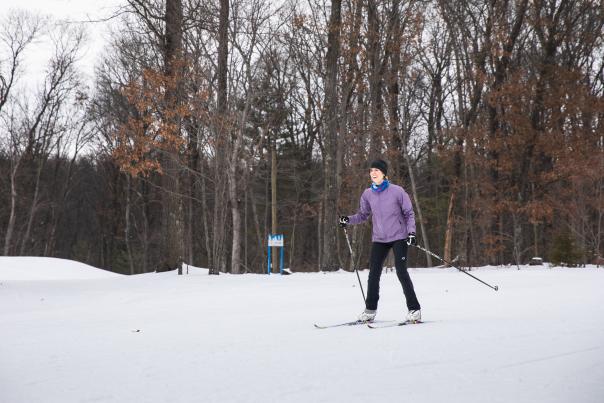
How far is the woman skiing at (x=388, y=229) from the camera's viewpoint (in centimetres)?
739

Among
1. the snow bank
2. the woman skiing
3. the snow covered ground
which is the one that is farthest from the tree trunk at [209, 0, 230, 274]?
the woman skiing

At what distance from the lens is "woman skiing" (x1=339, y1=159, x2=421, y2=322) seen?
7387mm

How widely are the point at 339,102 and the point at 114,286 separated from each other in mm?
10531

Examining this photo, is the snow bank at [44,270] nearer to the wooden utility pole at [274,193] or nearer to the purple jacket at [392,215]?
the wooden utility pole at [274,193]

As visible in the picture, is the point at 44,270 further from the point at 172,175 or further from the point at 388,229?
the point at 388,229

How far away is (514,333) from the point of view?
627 centimetres

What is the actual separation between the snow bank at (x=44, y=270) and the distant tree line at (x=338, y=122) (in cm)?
378

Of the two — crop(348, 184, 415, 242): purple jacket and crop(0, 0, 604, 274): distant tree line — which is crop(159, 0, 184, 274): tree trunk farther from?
crop(348, 184, 415, 242): purple jacket

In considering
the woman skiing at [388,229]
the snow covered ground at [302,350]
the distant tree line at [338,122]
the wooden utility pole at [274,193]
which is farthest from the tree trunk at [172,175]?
the wooden utility pole at [274,193]

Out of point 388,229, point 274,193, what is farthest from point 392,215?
point 274,193

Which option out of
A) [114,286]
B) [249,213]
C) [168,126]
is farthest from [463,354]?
[249,213]

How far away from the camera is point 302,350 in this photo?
18.8ft

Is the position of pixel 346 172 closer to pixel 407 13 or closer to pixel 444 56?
pixel 407 13

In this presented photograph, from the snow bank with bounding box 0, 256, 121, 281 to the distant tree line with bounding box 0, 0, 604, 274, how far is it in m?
3.78
